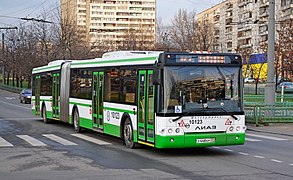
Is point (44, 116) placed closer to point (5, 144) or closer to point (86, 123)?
point (86, 123)

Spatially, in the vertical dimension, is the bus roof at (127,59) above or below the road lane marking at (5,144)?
above

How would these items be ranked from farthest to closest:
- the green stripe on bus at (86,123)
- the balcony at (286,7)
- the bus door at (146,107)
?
the balcony at (286,7) < the green stripe on bus at (86,123) < the bus door at (146,107)

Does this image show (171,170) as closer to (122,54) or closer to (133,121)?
(133,121)

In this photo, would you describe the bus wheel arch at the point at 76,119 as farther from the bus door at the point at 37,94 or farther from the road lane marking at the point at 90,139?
the bus door at the point at 37,94

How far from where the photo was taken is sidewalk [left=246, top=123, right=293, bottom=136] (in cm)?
2239

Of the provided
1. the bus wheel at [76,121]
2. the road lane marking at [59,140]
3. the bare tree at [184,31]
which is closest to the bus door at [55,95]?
the bus wheel at [76,121]

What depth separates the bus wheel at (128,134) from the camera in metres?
15.8

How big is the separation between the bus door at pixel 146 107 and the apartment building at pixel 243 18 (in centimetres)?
7690

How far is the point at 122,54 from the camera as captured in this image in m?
17.6

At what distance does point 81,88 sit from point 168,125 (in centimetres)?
780

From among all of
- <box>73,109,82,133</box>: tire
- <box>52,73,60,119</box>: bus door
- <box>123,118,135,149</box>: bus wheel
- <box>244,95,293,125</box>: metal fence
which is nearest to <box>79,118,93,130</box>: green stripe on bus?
<box>73,109,82,133</box>: tire

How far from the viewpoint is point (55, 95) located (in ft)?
81.5

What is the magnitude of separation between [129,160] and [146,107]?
71.9 inches

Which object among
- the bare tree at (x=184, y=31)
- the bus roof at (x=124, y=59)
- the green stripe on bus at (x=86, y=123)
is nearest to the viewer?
the bus roof at (x=124, y=59)
